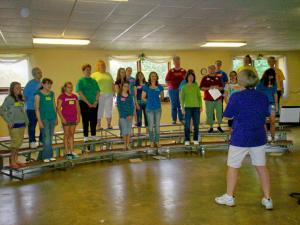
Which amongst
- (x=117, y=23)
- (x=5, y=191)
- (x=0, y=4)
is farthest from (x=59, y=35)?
(x=5, y=191)

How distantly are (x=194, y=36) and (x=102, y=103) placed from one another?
3.27m

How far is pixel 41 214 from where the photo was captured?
3.66 meters

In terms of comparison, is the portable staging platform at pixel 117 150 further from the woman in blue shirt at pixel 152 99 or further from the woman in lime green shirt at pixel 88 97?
the woman in blue shirt at pixel 152 99

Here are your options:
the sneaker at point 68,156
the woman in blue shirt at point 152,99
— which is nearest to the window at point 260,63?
the woman in blue shirt at point 152,99

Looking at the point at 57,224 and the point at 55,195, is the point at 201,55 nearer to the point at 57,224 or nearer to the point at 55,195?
the point at 55,195

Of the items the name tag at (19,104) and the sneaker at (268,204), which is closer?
the sneaker at (268,204)

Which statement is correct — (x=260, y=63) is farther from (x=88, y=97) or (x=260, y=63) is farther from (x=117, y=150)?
(x=88, y=97)

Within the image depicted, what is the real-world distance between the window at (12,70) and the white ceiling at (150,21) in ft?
1.71

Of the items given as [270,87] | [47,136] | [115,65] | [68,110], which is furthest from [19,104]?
[115,65]

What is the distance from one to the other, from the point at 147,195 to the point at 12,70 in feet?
24.0

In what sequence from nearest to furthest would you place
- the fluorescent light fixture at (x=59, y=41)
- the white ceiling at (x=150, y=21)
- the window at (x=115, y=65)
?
1. the white ceiling at (x=150, y=21)
2. the fluorescent light fixture at (x=59, y=41)
3. the window at (x=115, y=65)

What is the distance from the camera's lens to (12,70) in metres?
9.78

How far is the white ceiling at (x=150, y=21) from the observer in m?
5.59

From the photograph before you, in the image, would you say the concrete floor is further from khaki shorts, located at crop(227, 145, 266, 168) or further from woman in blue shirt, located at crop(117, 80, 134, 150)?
woman in blue shirt, located at crop(117, 80, 134, 150)
